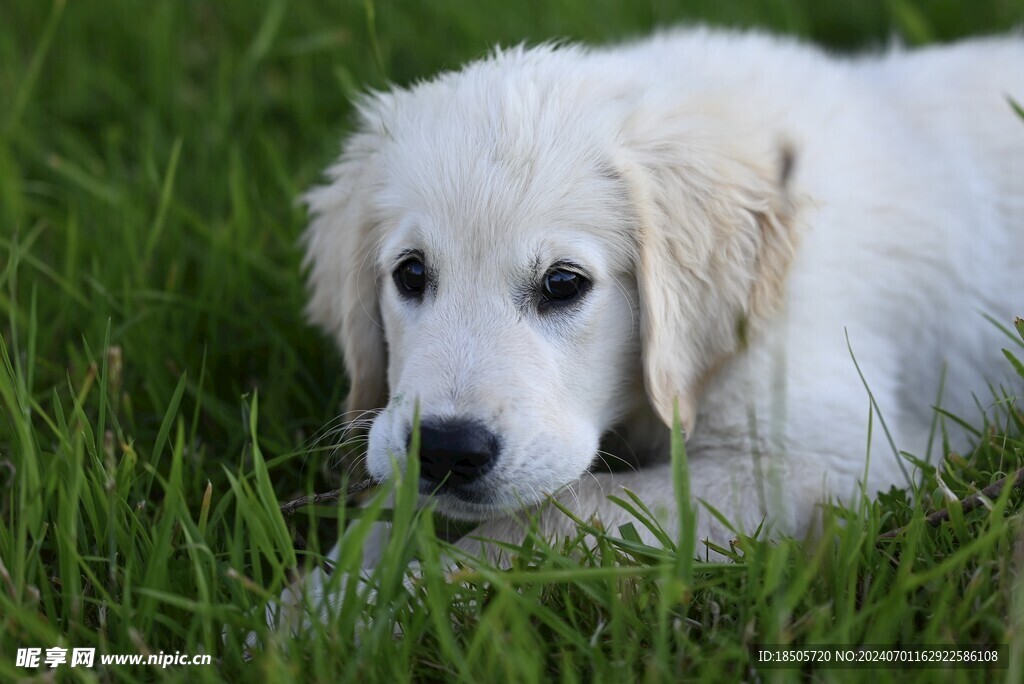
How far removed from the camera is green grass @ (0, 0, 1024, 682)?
2.19m

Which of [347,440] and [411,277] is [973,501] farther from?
[347,440]

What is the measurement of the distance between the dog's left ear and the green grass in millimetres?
515

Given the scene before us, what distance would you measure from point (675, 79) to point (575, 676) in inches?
75.7

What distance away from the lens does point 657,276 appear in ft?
9.57

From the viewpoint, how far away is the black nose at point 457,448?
2.52m

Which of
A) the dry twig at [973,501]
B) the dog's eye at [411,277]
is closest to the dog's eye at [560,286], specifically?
the dog's eye at [411,277]

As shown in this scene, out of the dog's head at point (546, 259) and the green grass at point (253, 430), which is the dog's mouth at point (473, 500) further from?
the green grass at point (253, 430)

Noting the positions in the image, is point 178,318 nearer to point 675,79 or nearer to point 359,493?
point 359,493

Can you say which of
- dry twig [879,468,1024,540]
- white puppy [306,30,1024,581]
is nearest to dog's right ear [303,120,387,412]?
white puppy [306,30,1024,581]

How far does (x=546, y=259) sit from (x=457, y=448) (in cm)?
59

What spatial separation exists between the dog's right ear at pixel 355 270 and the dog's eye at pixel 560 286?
0.58m

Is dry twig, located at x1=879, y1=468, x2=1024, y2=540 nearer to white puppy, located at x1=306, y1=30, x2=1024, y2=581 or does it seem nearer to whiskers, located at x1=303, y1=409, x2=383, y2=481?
white puppy, located at x1=306, y1=30, x2=1024, y2=581

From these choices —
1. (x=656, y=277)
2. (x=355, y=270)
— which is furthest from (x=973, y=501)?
(x=355, y=270)

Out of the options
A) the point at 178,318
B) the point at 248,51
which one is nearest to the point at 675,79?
the point at 178,318
